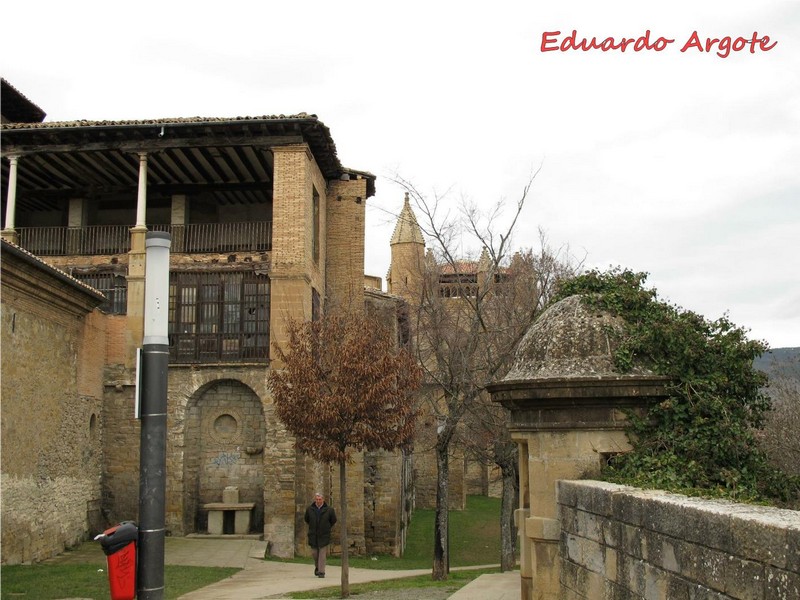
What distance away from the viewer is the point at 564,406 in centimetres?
688

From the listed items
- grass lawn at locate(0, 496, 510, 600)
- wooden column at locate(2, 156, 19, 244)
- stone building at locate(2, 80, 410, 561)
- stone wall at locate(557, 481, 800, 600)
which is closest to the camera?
stone wall at locate(557, 481, 800, 600)

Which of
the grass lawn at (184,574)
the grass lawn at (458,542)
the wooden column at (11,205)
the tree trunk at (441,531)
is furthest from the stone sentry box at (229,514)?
the wooden column at (11,205)

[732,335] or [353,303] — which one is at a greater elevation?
[353,303]

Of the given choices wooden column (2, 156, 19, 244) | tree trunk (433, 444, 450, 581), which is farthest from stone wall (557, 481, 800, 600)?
wooden column (2, 156, 19, 244)

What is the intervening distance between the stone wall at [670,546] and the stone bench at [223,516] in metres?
16.8

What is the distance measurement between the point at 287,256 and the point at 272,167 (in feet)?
12.4

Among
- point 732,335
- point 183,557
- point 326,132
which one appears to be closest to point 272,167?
point 326,132

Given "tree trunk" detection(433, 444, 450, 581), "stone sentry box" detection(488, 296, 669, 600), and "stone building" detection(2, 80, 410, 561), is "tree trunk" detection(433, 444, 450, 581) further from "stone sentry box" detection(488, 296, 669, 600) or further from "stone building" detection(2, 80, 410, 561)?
"stone sentry box" detection(488, 296, 669, 600)

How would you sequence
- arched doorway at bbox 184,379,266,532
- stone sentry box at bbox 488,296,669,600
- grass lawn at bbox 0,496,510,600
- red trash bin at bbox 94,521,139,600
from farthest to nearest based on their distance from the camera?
arched doorway at bbox 184,379,266,532, grass lawn at bbox 0,496,510,600, stone sentry box at bbox 488,296,669,600, red trash bin at bbox 94,521,139,600

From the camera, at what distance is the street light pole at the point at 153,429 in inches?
200

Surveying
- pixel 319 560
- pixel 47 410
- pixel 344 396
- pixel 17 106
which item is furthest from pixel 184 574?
pixel 17 106

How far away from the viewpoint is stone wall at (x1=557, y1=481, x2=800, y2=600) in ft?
12.3

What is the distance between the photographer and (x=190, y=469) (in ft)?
74.8

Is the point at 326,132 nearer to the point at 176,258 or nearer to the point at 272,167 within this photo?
the point at 272,167
